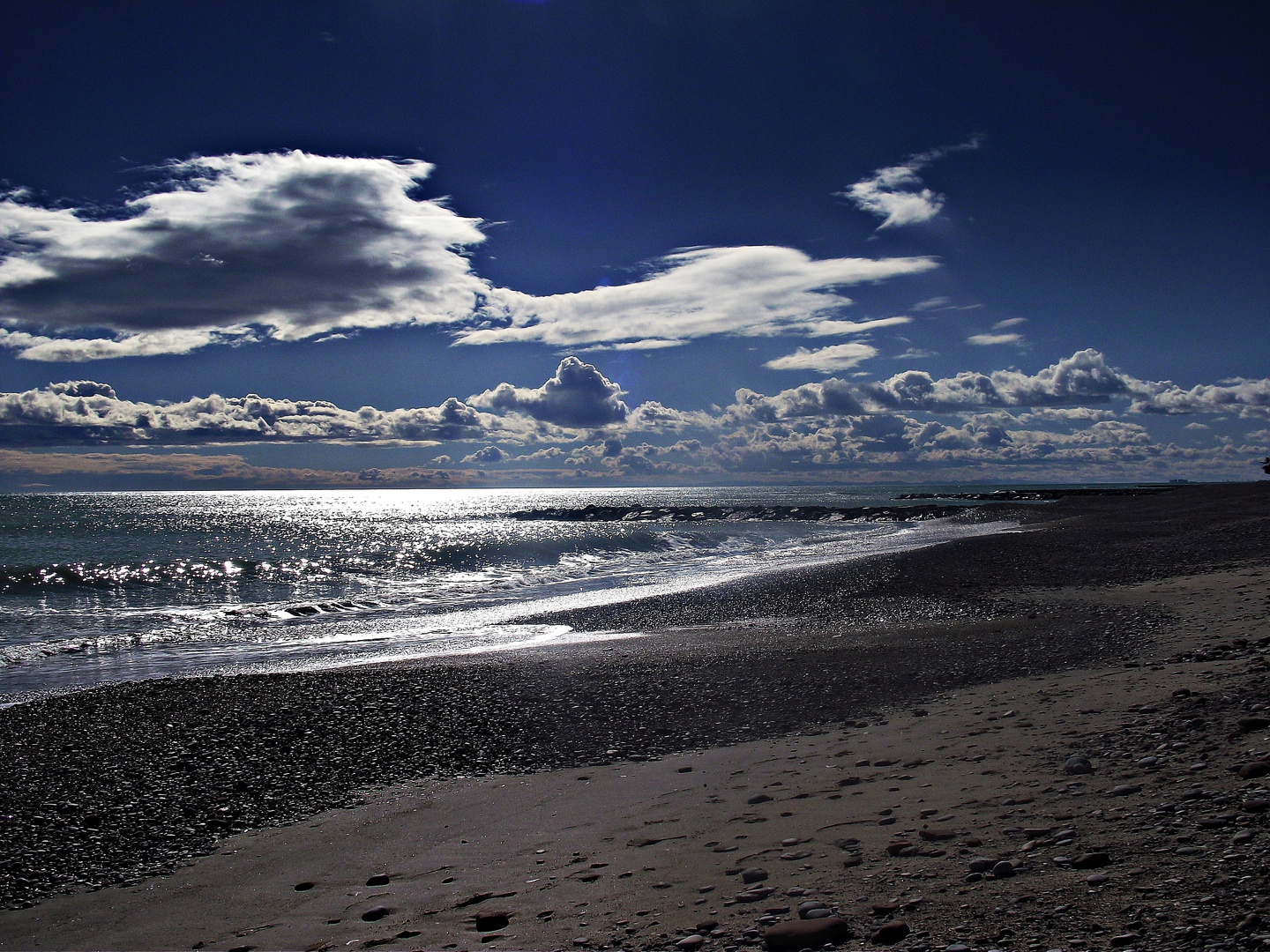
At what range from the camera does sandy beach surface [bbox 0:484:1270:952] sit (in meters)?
4.86

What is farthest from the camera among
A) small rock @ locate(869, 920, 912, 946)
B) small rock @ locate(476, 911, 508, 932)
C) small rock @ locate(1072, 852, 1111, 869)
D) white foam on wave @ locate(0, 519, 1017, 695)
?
white foam on wave @ locate(0, 519, 1017, 695)

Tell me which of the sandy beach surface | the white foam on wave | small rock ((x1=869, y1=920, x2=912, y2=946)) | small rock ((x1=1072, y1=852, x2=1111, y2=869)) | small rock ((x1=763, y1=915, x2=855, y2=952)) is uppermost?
small rock ((x1=1072, y1=852, x2=1111, y2=869))

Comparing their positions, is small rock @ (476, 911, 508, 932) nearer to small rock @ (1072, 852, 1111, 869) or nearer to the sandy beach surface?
the sandy beach surface

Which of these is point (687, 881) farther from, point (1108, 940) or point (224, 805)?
point (224, 805)

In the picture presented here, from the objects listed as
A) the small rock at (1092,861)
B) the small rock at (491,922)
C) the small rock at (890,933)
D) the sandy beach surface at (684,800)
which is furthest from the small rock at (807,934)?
the small rock at (491,922)

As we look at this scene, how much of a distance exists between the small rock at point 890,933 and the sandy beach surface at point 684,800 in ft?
0.08

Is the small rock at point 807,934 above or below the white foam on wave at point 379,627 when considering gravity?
above

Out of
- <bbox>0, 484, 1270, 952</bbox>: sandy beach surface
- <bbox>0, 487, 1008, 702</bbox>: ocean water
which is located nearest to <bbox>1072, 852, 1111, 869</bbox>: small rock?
<bbox>0, 484, 1270, 952</bbox>: sandy beach surface

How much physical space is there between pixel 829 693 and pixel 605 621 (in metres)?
11.3

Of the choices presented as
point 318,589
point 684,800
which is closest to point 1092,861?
point 684,800

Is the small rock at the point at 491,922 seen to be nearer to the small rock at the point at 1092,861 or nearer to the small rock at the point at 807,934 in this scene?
the small rock at the point at 807,934

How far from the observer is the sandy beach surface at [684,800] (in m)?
4.86

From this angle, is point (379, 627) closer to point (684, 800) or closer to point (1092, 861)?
point (684, 800)

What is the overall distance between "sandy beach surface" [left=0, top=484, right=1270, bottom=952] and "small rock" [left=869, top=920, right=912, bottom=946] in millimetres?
23
